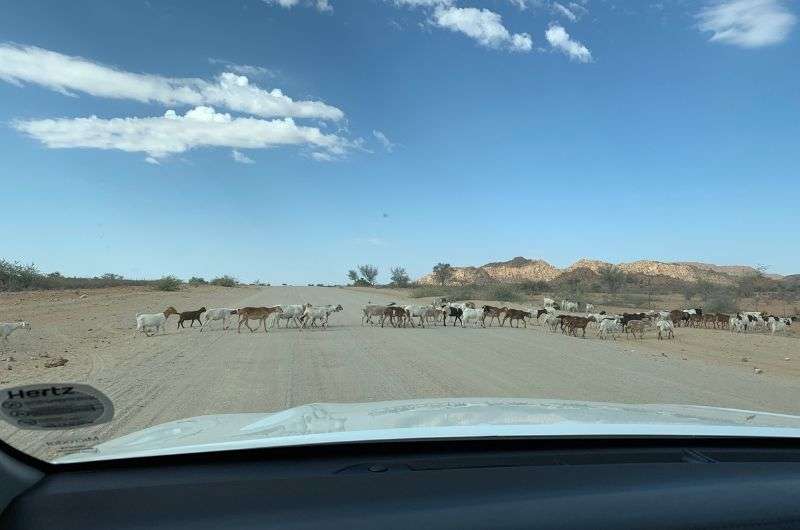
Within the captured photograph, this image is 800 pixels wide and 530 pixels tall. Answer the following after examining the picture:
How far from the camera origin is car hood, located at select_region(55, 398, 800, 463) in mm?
3119

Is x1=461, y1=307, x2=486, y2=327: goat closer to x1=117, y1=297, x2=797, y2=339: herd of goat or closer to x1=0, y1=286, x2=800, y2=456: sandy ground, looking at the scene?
x1=117, y1=297, x2=797, y2=339: herd of goat

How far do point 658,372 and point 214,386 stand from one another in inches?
365

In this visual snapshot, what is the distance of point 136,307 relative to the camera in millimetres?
36125

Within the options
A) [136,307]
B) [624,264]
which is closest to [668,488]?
[136,307]

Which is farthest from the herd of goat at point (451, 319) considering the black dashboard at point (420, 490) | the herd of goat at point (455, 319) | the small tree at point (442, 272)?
the small tree at point (442, 272)

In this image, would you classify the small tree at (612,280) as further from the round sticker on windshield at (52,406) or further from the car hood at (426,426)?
the round sticker on windshield at (52,406)

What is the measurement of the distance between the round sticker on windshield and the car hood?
16cm

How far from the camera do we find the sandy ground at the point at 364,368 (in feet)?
34.2

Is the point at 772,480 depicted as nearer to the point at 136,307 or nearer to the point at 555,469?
the point at 555,469

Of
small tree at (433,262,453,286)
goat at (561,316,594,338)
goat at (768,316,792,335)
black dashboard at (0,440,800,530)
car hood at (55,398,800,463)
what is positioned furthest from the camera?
small tree at (433,262,453,286)

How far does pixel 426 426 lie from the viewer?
11.2 ft

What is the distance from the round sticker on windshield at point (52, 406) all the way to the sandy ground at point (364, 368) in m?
0.73

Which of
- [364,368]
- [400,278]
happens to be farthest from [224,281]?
[364,368]

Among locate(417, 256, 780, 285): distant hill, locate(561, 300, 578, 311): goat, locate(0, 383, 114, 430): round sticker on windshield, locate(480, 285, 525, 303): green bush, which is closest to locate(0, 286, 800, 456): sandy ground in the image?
locate(0, 383, 114, 430): round sticker on windshield
